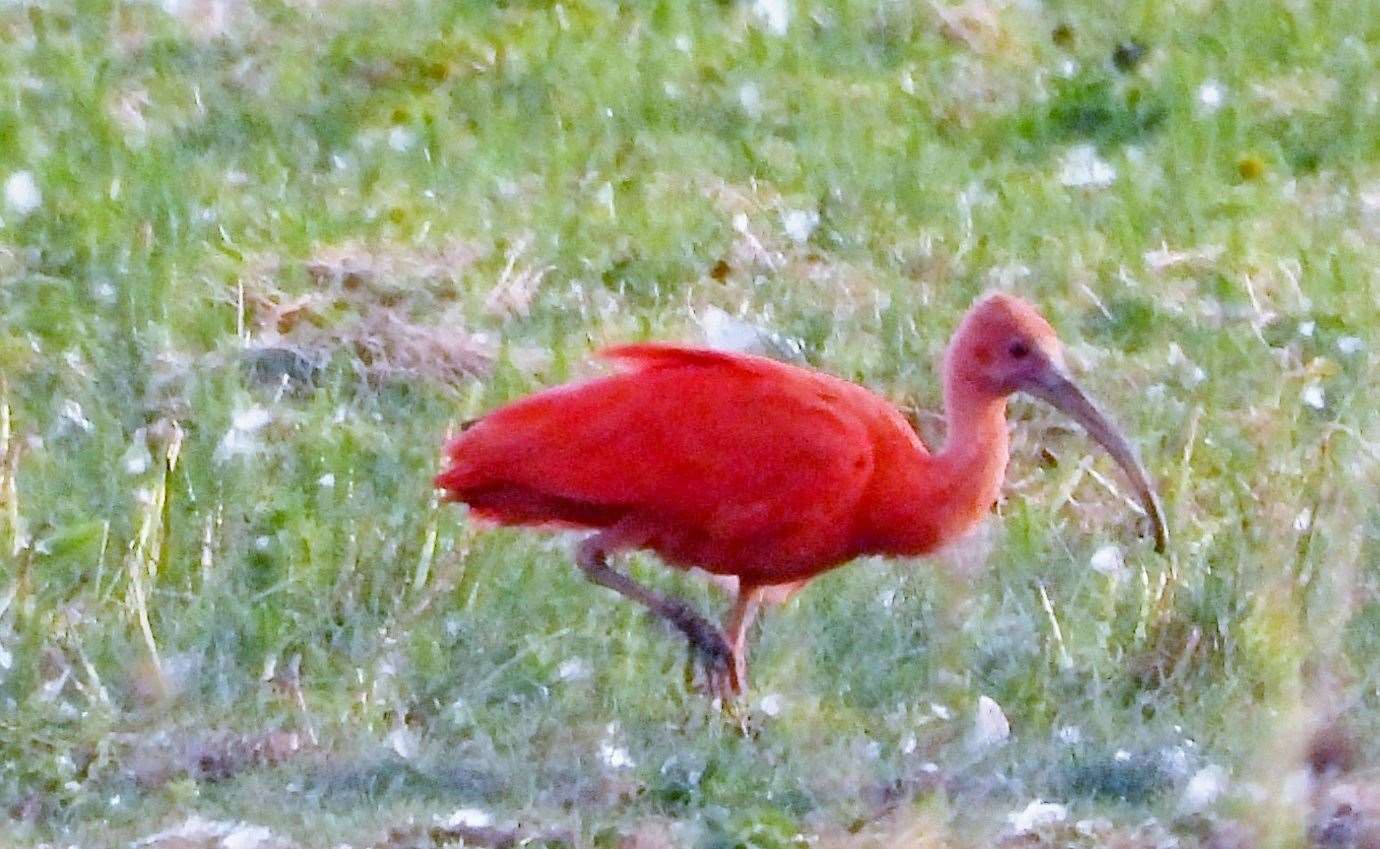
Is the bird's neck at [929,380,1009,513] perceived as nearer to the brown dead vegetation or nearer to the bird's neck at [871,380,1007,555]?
the bird's neck at [871,380,1007,555]

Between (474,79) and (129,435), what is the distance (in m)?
2.55

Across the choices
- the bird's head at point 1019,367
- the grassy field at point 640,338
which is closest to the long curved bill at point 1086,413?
the bird's head at point 1019,367

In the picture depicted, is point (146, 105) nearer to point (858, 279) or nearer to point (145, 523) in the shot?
point (858, 279)

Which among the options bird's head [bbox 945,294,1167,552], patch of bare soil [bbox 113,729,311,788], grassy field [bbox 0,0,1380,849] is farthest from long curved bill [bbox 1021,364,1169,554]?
patch of bare soil [bbox 113,729,311,788]

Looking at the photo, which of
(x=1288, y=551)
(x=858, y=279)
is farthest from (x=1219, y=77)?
(x=1288, y=551)

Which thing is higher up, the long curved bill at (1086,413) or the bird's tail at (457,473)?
the long curved bill at (1086,413)

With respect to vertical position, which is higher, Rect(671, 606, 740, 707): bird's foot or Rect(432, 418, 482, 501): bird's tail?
Rect(432, 418, 482, 501): bird's tail

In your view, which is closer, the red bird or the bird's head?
the red bird

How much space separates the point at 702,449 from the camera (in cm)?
506

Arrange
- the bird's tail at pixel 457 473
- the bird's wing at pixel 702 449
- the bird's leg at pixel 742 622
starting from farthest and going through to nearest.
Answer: the bird's leg at pixel 742 622 → the bird's tail at pixel 457 473 → the bird's wing at pixel 702 449

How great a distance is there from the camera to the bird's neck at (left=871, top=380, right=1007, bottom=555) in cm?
508

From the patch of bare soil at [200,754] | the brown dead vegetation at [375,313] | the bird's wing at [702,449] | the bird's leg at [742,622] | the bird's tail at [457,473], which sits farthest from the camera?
the brown dead vegetation at [375,313]

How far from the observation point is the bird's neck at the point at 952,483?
5.08m

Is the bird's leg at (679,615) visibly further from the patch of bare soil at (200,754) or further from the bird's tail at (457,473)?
the patch of bare soil at (200,754)
